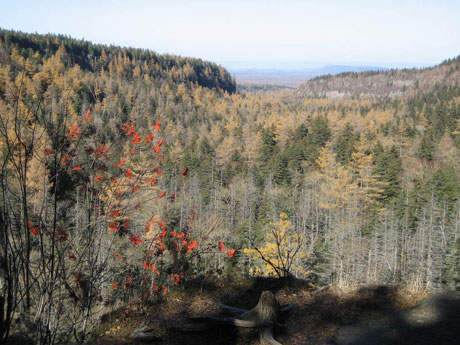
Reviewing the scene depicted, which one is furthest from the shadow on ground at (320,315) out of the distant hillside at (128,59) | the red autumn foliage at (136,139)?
the distant hillside at (128,59)

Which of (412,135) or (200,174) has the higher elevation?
(412,135)

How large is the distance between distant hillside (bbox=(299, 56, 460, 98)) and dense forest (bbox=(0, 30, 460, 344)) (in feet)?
195

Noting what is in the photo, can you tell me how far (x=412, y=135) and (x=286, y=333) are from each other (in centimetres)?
6178

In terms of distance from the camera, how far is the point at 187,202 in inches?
1438

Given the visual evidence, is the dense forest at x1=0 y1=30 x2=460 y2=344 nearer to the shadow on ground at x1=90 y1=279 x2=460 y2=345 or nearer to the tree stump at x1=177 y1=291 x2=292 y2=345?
the shadow on ground at x1=90 y1=279 x2=460 y2=345

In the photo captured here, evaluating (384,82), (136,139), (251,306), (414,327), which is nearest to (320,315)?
(251,306)

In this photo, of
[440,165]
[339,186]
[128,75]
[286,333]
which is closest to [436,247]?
[339,186]

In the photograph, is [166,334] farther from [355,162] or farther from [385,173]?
[355,162]

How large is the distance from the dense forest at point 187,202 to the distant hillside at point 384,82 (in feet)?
195

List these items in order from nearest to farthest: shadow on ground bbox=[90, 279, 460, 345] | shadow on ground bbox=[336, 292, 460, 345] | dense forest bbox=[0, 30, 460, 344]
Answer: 1. dense forest bbox=[0, 30, 460, 344]
2. shadow on ground bbox=[336, 292, 460, 345]
3. shadow on ground bbox=[90, 279, 460, 345]

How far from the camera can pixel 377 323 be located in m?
3.71

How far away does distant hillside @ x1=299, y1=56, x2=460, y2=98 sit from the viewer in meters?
138

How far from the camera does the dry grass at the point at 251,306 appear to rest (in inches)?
137

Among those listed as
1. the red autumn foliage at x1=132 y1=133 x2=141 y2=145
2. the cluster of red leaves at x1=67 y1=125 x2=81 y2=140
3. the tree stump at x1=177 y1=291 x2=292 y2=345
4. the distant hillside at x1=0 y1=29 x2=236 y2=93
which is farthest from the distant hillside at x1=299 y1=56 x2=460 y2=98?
the cluster of red leaves at x1=67 y1=125 x2=81 y2=140
